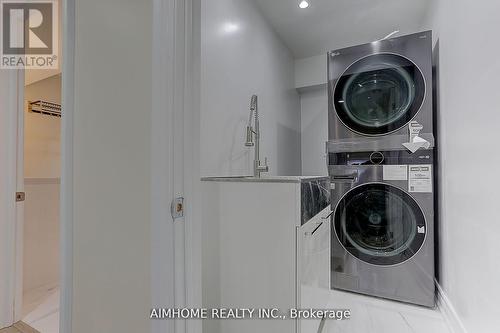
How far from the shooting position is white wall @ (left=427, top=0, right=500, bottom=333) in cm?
109

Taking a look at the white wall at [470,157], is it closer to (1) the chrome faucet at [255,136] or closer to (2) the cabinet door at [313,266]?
(2) the cabinet door at [313,266]

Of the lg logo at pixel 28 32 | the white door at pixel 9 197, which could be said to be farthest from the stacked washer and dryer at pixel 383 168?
the white door at pixel 9 197

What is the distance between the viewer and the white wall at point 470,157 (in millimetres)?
1093

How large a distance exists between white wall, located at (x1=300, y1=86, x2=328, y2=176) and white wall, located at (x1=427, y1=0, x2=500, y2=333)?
1299 millimetres

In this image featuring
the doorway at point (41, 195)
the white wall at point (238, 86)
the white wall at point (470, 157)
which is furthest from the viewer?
the doorway at point (41, 195)

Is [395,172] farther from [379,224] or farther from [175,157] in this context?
[175,157]

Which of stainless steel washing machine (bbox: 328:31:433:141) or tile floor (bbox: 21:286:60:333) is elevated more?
stainless steel washing machine (bbox: 328:31:433:141)

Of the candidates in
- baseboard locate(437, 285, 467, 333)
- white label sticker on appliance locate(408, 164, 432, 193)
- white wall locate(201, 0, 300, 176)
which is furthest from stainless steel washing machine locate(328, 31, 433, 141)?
baseboard locate(437, 285, 467, 333)

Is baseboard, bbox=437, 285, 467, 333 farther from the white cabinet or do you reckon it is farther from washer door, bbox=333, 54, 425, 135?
washer door, bbox=333, 54, 425, 135

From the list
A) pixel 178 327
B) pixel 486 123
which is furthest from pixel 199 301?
pixel 486 123

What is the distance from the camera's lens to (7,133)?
1658mm

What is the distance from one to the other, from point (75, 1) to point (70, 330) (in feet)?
3.94

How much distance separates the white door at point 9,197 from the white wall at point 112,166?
45.5 inches

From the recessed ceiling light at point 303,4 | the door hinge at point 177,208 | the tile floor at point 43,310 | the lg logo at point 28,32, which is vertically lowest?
the tile floor at point 43,310
